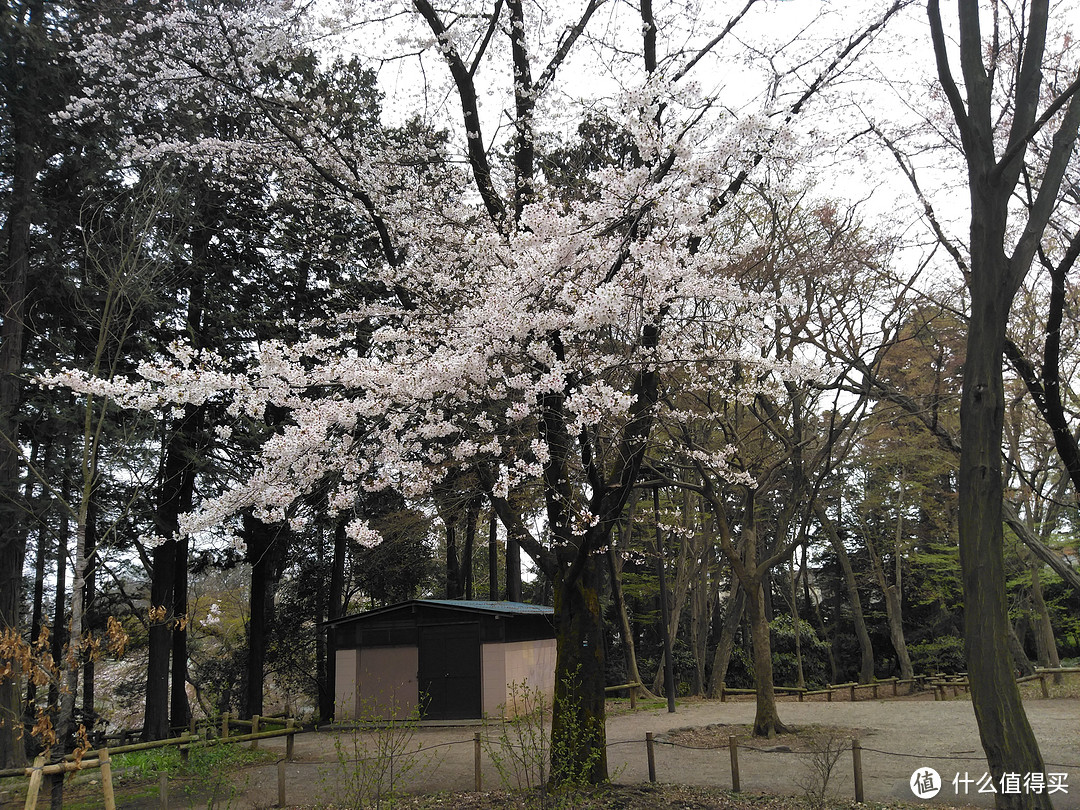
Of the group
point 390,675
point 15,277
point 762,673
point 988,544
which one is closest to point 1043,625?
point 762,673

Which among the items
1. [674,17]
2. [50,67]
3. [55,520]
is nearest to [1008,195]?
[674,17]

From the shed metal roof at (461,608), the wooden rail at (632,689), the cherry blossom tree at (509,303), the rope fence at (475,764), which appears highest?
the cherry blossom tree at (509,303)

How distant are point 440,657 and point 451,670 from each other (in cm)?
38

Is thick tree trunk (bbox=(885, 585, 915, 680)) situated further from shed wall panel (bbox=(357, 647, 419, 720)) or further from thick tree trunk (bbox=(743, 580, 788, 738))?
shed wall panel (bbox=(357, 647, 419, 720))

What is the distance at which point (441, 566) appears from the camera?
2552cm

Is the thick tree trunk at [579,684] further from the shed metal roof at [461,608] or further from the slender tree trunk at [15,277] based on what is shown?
the slender tree trunk at [15,277]

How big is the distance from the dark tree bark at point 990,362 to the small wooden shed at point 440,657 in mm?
10977

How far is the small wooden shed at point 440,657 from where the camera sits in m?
15.2

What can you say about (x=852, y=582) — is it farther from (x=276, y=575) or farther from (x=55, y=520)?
(x=55, y=520)

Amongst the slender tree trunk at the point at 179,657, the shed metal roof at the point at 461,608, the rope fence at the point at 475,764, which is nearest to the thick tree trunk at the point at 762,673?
the rope fence at the point at 475,764

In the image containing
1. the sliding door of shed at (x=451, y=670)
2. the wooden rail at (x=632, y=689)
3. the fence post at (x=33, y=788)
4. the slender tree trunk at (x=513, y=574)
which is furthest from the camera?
the slender tree trunk at (x=513, y=574)

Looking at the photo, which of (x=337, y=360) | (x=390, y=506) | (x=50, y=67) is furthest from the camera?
(x=390, y=506)

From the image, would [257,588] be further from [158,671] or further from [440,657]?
[440,657]

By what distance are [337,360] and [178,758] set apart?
20.7ft
